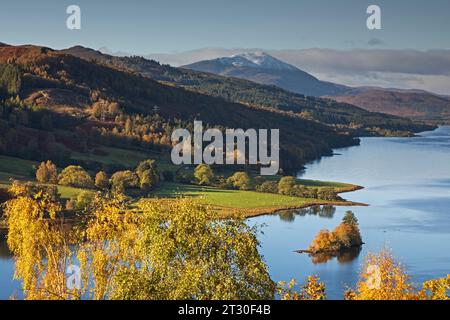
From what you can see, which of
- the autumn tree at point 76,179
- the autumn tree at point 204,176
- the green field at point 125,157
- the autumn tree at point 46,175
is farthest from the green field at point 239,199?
the autumn tree at point 46,175

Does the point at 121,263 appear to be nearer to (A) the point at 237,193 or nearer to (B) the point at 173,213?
(B) the point at 173,213

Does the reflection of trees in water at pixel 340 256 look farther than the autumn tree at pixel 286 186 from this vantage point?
No

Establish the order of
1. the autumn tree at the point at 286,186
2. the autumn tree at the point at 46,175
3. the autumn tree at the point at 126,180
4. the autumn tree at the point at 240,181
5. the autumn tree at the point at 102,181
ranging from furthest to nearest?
1. the autumn tree at the point at 240,181
2. the autumn tree at the point at 286,186
3. the autumn tree at the point at 126,180
4. the autumn tree at the point at 102,181
5. the autumn tree at the point at 46,175

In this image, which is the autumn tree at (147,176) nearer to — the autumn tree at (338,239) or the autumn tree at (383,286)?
the autumn tree at (338,239)

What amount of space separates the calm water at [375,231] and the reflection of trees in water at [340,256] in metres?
0.14

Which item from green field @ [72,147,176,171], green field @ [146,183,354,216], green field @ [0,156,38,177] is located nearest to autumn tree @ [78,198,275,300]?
green field @ [146,183,354,216]

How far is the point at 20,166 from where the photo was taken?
137 meters

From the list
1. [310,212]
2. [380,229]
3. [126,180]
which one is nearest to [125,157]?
[126,180]

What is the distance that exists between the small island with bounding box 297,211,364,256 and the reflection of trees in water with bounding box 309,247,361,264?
671 millimetres

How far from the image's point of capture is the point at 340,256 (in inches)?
3450

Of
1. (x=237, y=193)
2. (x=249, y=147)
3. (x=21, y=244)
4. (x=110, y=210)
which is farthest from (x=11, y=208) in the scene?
(x=249, y=147)

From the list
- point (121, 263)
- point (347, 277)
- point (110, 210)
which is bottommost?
point (347, 277)

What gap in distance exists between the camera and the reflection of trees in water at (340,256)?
84.2 m
